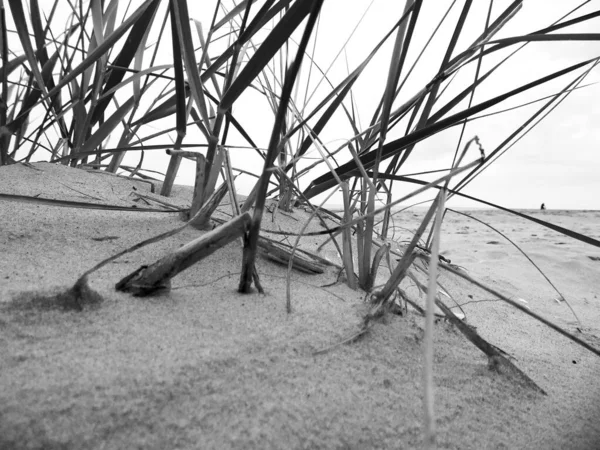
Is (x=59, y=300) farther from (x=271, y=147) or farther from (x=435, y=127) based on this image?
(x=435, y=127)

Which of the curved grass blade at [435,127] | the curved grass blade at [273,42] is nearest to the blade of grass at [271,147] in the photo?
the curved grass blade at [273,42]

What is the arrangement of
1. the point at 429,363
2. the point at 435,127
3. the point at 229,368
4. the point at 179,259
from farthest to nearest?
the point at 435,127 → the point at 179,259 → the point at 229,368 → the point at 429,363

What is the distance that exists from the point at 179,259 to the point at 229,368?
0.19m

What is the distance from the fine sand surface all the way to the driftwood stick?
2 cm

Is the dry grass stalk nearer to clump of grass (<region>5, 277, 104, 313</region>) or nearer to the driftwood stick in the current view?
the driftwood stick

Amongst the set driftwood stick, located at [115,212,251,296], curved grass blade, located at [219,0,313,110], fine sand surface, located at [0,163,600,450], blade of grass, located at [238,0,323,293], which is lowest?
fine sand surface, located at [0,163,600,450]

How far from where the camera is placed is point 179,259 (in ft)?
2.18

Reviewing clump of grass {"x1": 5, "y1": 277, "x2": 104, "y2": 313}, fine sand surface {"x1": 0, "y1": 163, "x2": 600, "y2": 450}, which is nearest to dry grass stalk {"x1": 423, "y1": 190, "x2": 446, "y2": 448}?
fine sand surface {"x1": 0, "y1": 163, "x2": 600, "y2": 450}

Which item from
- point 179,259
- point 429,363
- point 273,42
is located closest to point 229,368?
point 179,259

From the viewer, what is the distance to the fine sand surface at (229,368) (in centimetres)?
48

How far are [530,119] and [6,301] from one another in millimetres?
951

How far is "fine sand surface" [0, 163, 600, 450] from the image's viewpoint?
0.48 metres

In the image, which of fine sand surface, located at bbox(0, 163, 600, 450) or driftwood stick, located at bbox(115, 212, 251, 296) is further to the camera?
driftwood stick, located at bbox(115, 212, 251, 296)

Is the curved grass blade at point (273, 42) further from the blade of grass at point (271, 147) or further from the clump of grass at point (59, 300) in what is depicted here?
the clump of grass at point (59, 300)
